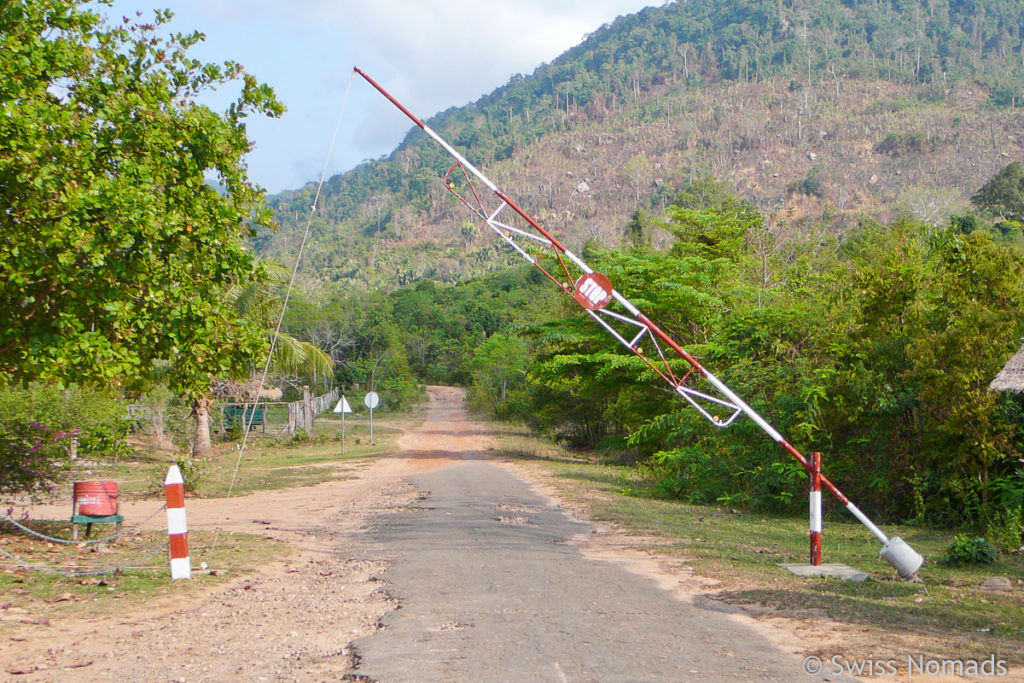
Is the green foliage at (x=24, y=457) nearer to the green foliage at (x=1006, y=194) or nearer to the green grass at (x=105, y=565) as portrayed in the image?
the green grass at (x=105, y=565)

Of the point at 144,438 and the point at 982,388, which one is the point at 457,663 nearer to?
the point at 982,388

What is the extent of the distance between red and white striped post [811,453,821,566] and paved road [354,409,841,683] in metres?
2.01

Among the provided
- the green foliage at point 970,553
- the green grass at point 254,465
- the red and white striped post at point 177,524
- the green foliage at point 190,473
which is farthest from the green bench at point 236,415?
the green foliage at point 970,553

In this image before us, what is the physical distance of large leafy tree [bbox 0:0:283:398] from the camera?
28.6 feet

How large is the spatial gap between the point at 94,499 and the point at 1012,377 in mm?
11789

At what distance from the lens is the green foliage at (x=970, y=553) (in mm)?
10117

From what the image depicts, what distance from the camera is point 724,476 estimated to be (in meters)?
17.3

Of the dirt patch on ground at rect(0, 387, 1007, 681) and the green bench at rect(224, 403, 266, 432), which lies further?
the green bench at rect(224, 403, 266, 432)

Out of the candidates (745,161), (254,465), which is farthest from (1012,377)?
(745,161)

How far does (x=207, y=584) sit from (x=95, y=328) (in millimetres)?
3225

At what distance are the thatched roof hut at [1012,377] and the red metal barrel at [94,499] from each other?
453 inches

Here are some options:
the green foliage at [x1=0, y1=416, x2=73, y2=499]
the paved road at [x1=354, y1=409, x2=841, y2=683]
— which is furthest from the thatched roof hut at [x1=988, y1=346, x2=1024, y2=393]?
the green foliage at [x1=0, y1=416, x2=73, y2=499]

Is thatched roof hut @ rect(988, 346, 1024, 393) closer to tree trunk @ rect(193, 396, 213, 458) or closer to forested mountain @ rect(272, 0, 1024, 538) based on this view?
forested mountain @ rect(272, 0, 1024, 538)

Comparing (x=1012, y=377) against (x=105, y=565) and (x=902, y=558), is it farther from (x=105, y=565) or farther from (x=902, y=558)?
(x=105, y=565)
